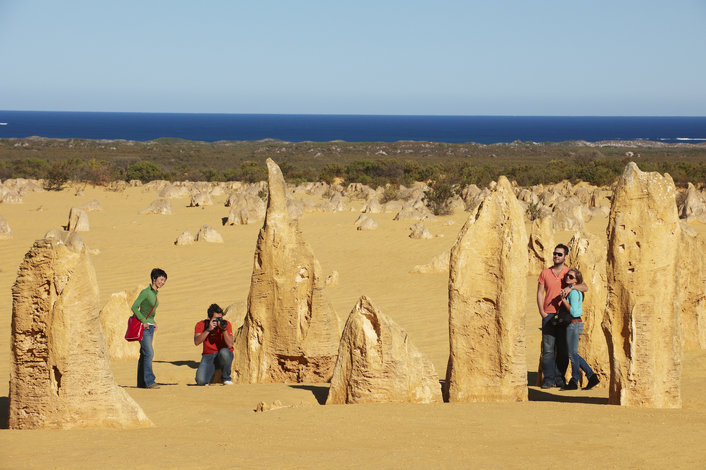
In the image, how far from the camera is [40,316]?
5828 mm

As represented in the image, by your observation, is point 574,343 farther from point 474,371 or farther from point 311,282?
point 311,282

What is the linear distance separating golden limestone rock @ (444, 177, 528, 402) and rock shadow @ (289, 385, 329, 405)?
3.88ft

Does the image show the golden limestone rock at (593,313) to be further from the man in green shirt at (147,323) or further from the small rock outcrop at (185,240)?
the small rock outcrop at (185,240)

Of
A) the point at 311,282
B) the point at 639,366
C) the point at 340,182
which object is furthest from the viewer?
the point at 340,182

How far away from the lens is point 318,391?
24.9 feet

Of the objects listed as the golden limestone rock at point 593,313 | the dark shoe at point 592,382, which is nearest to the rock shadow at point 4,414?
the dark shoe at point 592,382

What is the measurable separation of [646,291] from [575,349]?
4.31ft

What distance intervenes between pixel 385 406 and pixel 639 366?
209 cm

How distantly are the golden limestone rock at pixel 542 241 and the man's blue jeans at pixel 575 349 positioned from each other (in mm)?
6369

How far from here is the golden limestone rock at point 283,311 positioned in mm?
8023

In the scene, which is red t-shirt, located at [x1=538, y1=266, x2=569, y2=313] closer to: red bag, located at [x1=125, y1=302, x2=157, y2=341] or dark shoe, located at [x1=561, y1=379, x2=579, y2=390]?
dark shoe, located at [x1=561, y1=379, x2=579, y2=390]

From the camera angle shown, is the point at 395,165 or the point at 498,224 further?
the point at 395,165

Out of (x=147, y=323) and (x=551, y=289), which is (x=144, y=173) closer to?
(x=147, y=323)

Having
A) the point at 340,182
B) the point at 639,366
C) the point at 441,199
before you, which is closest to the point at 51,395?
the point at 639,366
